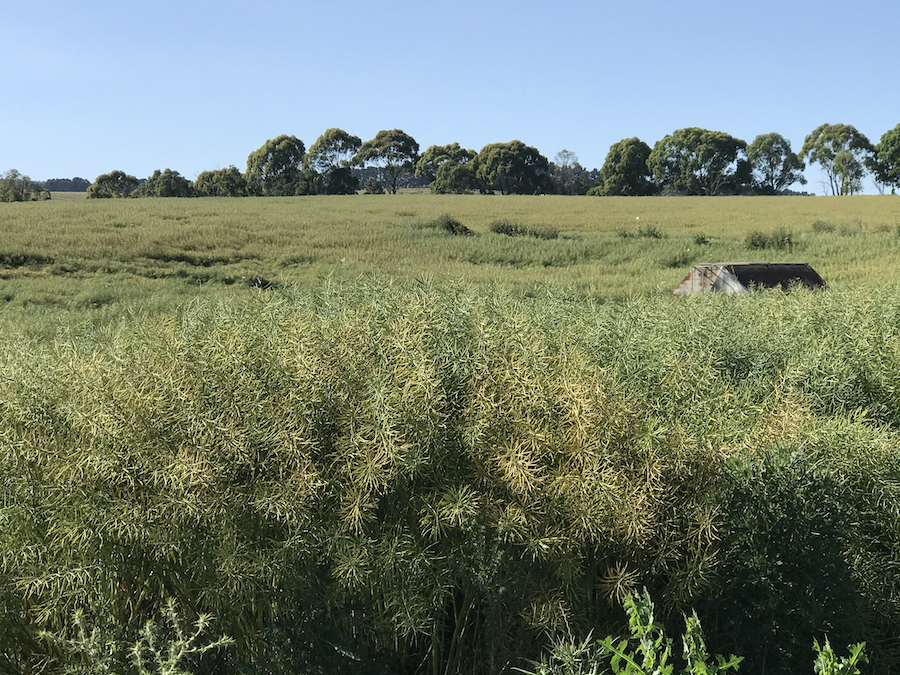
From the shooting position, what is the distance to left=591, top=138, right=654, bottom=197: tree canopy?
73.9 m

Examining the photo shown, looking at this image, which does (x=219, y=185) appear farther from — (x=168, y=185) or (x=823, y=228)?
(x=823, y=228)

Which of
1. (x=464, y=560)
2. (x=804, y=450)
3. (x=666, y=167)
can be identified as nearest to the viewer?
(x=464, y=560)

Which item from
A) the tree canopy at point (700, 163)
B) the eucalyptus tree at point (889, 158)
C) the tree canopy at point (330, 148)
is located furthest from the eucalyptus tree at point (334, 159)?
the eucalyptus tree at point (889, 158)

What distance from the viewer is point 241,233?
2594cm

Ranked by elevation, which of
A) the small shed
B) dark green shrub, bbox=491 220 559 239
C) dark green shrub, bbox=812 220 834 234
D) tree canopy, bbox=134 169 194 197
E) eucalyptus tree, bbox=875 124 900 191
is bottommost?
the small shed

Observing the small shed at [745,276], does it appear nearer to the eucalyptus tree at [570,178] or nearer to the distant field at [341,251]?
the distant field at [341,251]

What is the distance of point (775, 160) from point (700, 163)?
13.3m

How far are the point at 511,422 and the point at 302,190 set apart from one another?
66350mm

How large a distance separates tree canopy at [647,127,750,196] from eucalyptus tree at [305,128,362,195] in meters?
32.1

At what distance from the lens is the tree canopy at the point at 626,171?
7394cm

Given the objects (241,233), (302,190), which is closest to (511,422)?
(241,233)

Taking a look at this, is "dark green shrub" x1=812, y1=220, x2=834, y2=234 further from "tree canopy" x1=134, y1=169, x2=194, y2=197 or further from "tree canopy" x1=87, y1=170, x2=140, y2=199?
"tree canopy" x1=87, y1=170, x2=140, y2=199

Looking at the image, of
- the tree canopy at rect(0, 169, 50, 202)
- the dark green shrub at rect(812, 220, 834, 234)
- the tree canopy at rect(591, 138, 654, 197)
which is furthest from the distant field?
the tree canopy at rect(591, 138, 654, 197)

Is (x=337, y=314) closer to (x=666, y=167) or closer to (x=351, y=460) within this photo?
(x=351, y=460)
